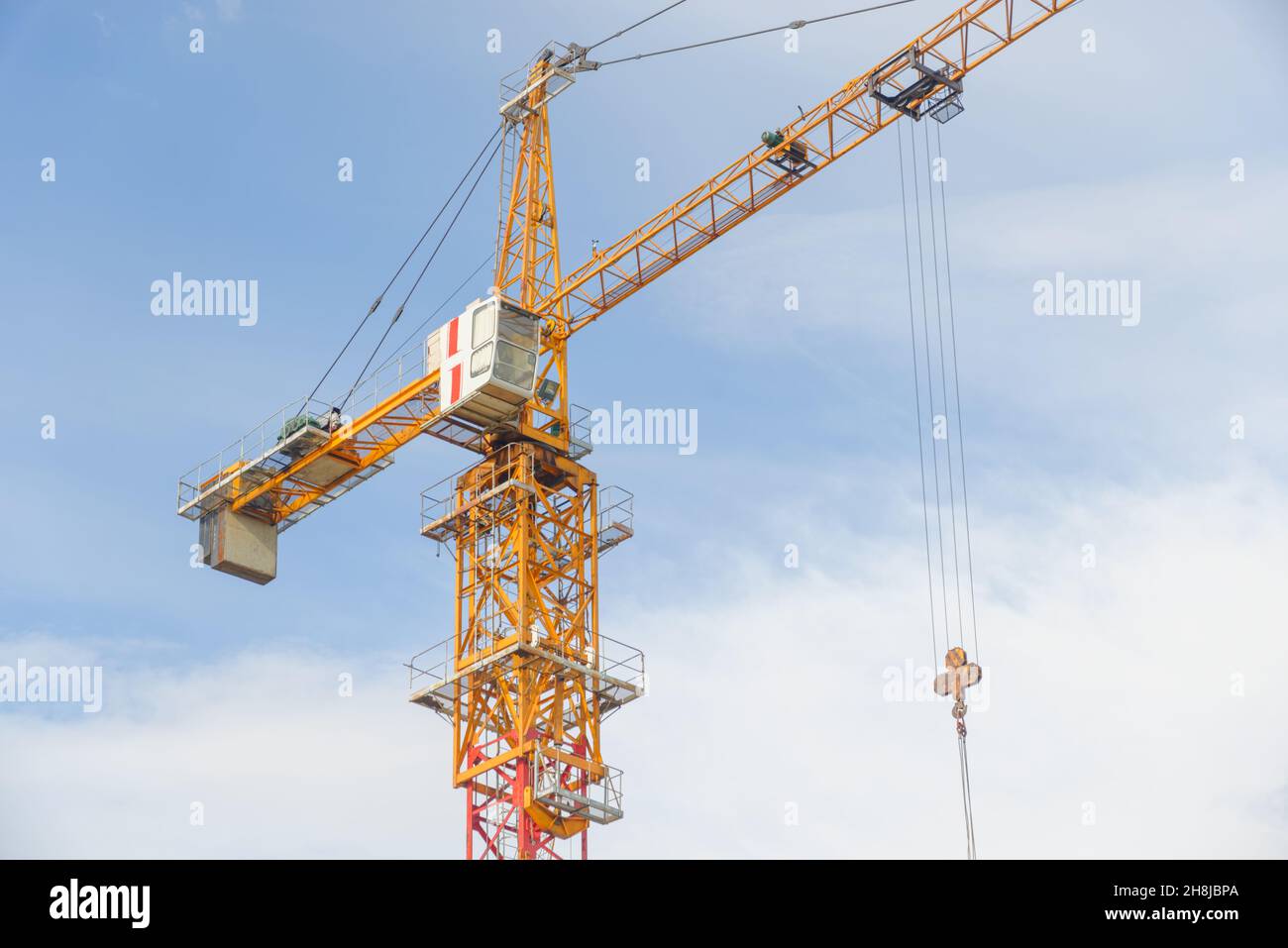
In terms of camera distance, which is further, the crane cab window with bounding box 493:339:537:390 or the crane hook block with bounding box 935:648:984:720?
the crane cab window with bounding box 493:339:537:390

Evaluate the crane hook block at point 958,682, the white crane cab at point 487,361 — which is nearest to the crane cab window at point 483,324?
the white crane cab at point 487,361

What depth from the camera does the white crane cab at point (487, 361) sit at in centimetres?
7206

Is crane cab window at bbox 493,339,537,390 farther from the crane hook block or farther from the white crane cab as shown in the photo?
the crane hook block

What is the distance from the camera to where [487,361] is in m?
72.0

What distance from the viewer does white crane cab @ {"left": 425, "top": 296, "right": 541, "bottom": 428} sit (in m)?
72.1

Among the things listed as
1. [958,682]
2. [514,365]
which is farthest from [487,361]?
[958,682]

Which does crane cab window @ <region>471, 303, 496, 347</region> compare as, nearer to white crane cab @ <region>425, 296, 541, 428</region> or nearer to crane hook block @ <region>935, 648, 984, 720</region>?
white crane cab @ <region>425, 296, 541, 428</region>

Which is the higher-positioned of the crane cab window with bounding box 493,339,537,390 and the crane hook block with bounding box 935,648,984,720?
the crane cab window with bounding box 493,339,537,390

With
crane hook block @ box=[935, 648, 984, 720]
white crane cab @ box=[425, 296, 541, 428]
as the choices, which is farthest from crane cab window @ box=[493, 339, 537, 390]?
crane hook block @ box=[935, 648, 984, 720]
